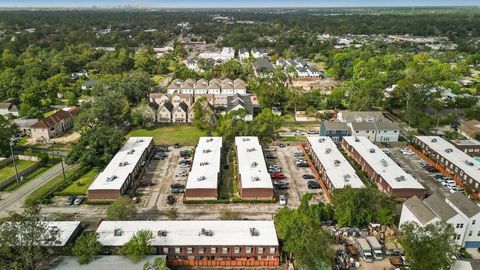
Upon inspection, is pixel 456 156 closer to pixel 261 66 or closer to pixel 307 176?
pixel 307 176

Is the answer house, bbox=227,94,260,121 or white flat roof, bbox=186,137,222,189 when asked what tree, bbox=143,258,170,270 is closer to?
white flat roof, bbox=186,137,222,189

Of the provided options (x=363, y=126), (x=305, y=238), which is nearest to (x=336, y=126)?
(x=363, y=126)

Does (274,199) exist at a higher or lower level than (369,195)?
lower

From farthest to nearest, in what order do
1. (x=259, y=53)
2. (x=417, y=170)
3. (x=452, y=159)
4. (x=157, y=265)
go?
(x=259, y=53), (x=417, y=170), (x=452, y=159), (x=157, y=265)

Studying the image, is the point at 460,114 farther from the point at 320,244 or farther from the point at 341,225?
the point at 320,244

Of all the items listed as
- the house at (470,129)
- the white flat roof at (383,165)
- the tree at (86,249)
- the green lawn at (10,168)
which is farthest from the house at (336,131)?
the green lawn at (10,168)

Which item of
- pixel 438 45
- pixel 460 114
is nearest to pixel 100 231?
pixel 460 114

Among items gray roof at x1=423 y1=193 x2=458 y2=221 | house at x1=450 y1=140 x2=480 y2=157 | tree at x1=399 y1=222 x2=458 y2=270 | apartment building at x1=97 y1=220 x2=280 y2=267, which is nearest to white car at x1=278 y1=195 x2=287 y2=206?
apartment building at x1=97 y1=220 x2=280 y2=267
